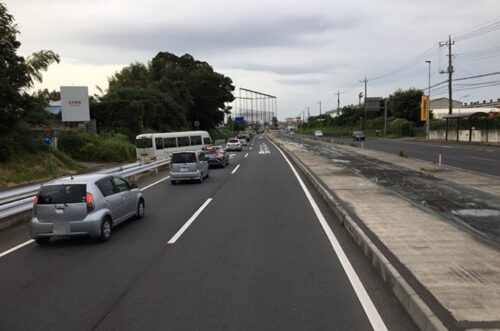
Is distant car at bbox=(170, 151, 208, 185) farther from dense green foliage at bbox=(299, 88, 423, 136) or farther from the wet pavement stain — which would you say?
dense green foliage at bbox=(299, 88, 423, 136)

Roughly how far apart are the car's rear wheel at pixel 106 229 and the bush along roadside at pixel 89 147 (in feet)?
85.7

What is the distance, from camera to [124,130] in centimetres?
4656

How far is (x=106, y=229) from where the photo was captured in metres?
9.98

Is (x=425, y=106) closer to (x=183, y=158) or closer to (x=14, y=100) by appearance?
(x=183, y=158)

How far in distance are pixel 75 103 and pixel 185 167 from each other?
947 inches

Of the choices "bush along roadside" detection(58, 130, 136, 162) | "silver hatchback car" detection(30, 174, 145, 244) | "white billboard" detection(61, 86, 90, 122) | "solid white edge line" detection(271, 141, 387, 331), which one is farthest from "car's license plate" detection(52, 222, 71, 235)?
"white billboard" detection(61, 86, 90, 122)

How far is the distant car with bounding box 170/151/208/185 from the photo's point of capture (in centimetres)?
2122

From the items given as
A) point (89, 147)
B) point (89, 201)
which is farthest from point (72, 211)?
point (89, 147)

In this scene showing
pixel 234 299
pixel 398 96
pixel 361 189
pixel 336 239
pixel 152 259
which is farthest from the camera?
pixel 398 96

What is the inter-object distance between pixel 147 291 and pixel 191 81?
76371 millimetres

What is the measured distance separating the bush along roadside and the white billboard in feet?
15.6

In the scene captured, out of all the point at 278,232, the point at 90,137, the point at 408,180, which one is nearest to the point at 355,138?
the point at 90,137

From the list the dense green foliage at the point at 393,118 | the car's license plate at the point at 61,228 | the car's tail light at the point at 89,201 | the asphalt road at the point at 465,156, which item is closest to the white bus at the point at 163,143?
the asphalt road at the point at 465,156

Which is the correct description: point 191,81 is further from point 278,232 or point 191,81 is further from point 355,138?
point 278,232
